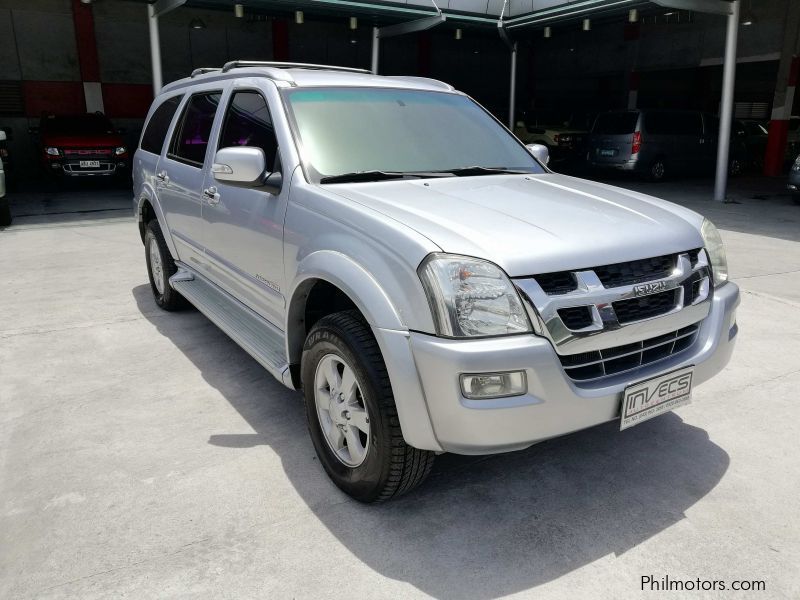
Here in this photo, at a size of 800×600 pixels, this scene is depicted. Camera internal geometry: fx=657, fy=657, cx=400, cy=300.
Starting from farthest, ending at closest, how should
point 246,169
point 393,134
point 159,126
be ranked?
point 159,126, point 393,134, point 246,169

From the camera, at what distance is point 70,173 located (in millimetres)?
13656

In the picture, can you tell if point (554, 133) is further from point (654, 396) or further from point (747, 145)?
point (654, 396)

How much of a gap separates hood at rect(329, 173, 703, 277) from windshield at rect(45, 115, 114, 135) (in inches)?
537

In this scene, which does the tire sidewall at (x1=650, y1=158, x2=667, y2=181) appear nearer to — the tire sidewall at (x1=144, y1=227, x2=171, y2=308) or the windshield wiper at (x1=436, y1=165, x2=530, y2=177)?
the tire sidewall at (x1=144, y1=227, x2=171, y2=308)

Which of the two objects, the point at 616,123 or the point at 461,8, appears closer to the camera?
the point at 616,123

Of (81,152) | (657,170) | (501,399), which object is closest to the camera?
(501,399)

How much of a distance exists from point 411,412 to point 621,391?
785 mm

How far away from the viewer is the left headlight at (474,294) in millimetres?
2246

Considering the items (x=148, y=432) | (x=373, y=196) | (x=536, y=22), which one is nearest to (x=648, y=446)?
(x=373, y=196)

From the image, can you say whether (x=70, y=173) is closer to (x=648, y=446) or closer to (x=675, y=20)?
(x=648, y=446)

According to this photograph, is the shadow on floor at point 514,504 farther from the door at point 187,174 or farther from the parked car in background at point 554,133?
the parked car in background at point 554,133

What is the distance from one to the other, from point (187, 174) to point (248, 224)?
1.17 metres

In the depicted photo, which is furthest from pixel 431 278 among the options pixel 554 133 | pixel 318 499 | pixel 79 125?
pixel 554 133

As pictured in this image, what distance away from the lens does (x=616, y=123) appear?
50.5 ft
